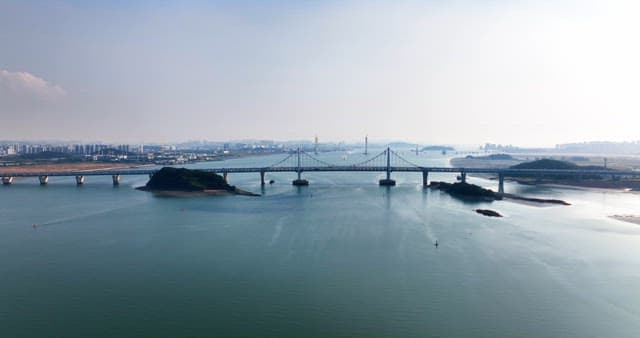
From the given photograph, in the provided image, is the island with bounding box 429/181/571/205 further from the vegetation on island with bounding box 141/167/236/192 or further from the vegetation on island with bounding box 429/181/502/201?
the vegetation on island with bounding box 141/167/236/192

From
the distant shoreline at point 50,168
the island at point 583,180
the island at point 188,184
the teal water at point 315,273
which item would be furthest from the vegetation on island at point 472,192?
the distant shoreline at point 50,168

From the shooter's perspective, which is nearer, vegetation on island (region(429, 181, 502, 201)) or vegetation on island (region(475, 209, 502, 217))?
vegetation on island (region(475, 209, 502, 217))

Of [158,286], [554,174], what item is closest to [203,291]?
[158,286]

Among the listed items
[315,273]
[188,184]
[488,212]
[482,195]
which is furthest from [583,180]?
[315,273]

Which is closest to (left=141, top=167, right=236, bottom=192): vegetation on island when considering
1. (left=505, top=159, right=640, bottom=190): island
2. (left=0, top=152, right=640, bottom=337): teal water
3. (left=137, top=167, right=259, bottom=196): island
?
(left=137, top=167, right=259, bottom=196): island

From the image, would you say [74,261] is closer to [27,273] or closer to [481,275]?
[27,273]
